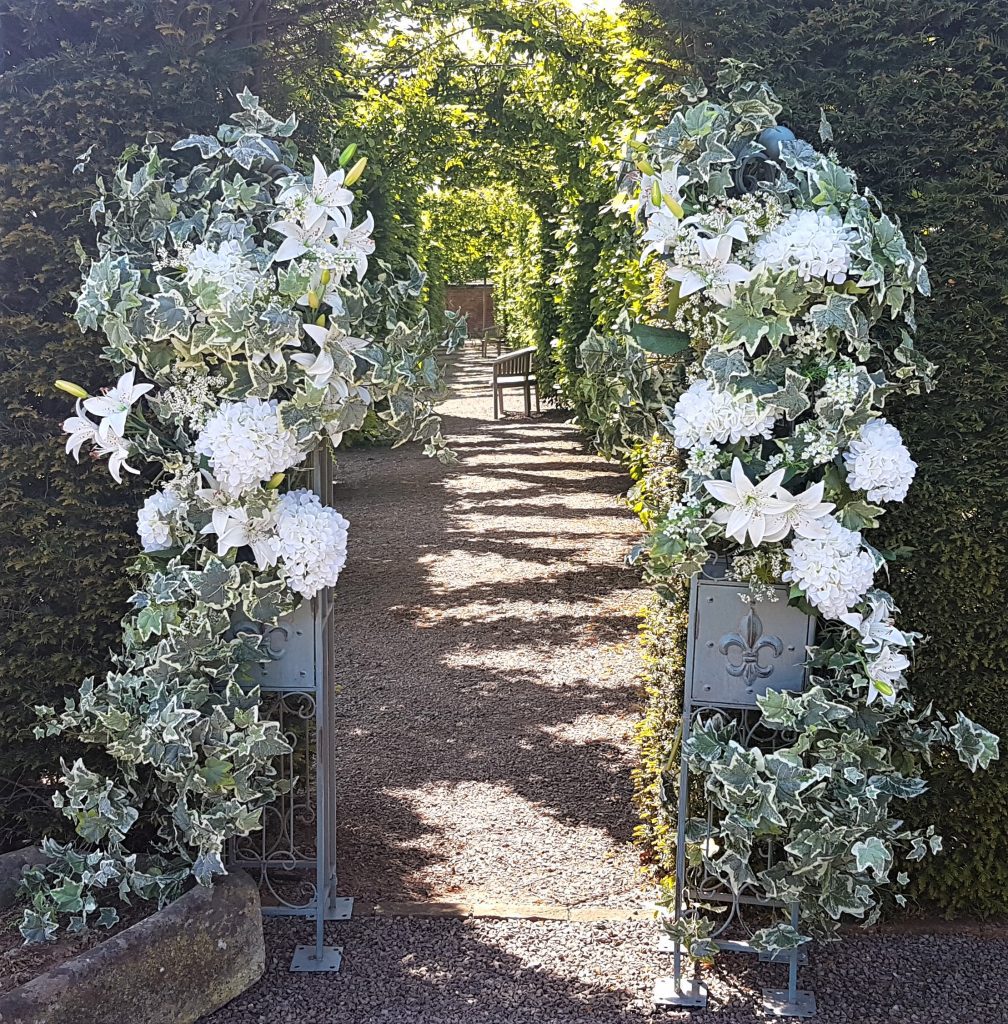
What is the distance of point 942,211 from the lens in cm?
295

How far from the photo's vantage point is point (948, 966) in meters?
3.02

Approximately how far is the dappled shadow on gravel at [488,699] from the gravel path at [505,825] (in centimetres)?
1

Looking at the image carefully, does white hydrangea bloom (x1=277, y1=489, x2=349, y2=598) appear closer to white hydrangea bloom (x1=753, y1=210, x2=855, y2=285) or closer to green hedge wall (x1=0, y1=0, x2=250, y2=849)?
green hedge wall (x1=0, y1=0, x2=250, y2=849)

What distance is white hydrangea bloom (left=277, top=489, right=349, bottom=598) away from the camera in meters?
2.62

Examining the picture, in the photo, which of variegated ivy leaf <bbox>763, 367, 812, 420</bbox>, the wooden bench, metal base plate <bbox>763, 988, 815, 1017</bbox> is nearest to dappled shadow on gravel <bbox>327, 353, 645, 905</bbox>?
metal base plate <bbox>763, 988, 815, 1017</bbox>

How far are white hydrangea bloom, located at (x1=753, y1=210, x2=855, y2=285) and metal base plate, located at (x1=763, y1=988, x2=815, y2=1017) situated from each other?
1891 millimetres

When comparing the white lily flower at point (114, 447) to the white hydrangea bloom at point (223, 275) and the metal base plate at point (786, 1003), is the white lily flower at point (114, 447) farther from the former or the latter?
the metal base plate at point (786, 1003)

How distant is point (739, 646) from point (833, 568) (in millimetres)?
399

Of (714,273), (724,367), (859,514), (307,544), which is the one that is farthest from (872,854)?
(307,544)

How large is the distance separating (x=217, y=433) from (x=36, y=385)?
2.77 ft

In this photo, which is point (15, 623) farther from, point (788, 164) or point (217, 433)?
point (788, 164)

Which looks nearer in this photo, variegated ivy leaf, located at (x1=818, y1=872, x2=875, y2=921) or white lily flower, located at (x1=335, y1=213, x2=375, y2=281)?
white lily flower, located at (x1=335, y1=213, x2=375, y2=281)

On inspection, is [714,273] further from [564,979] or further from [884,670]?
[564,979]

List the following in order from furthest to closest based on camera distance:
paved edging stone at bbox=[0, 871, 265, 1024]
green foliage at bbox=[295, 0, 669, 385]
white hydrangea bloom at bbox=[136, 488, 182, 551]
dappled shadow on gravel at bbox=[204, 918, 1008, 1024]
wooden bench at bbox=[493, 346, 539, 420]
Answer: wooden bench at bbox=[493, 346, 539, 420] → green foliage at bbox=[295, 0, 669, 385] → dappled shadow on gravel at bbox=[204, 918, 1008, 1024] → white hydrangea bloom at bbox=[136, 488, 182, 551] → paved edging stone at bbox=[0, 871, 265, 1024]
